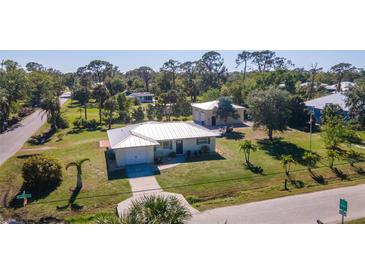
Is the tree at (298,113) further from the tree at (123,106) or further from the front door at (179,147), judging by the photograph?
the tree at (123,106)

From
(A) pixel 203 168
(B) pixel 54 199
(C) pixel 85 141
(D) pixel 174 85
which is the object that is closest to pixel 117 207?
(B) pixel 54 199

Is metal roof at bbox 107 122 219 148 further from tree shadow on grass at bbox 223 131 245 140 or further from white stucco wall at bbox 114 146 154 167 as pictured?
tree shadow on grass at bbox 223 131 245 140

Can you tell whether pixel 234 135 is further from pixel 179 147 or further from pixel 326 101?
pixel 326 101

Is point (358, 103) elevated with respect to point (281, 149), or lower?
elevated

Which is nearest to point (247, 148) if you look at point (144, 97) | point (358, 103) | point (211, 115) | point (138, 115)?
point (358, 103)

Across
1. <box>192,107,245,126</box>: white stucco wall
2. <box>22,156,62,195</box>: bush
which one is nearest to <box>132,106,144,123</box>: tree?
<box>192,107,245,126</box>: white stucco wall

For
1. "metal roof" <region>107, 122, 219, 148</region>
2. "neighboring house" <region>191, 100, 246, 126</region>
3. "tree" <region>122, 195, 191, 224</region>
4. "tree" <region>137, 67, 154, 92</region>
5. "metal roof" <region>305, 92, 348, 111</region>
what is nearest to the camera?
"tree" <region>122, 195, 191, 224</region>

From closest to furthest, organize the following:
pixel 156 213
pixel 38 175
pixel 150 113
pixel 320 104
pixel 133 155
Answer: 1. pixel 156 213
2. pixel 38 175
3. pixel 133 155
4. pixel 320 104
5. pixel 150 113
